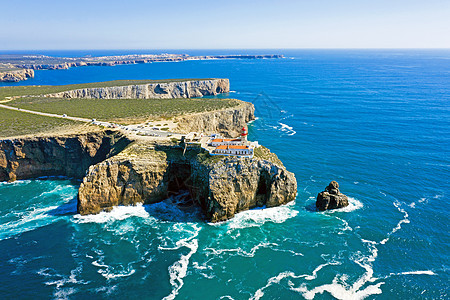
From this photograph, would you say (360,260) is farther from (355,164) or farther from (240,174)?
(355,164)

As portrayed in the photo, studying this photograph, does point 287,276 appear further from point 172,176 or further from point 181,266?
point 172,176

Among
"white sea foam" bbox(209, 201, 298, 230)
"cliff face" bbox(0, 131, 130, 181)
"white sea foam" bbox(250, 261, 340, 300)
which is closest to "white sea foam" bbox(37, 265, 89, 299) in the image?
"white sea foam" bbox(209, 201, 298, 230)

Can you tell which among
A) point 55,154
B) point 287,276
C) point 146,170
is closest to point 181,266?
point 287,276

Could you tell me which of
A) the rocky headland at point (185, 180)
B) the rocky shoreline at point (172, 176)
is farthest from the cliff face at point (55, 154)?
the rocky headland at point (185, 180)

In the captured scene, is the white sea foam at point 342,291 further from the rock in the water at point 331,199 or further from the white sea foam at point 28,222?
the white sea foam at point 28,222

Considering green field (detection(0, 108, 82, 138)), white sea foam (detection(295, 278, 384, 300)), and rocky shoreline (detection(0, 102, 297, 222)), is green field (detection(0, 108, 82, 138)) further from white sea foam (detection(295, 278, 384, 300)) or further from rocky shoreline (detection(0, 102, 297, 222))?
white sea foam (detection(295, 278, 384, 300))

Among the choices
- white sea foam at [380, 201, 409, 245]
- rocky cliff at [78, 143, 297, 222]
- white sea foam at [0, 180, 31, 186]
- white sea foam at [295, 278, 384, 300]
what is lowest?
white sea foam at [295, 278, 384, 300]
